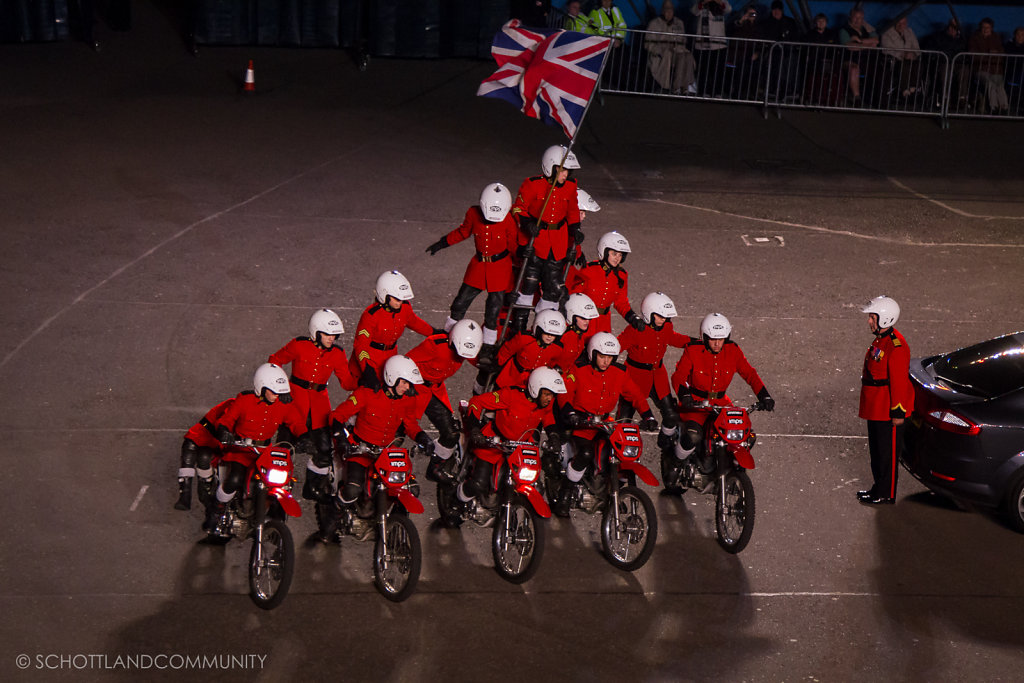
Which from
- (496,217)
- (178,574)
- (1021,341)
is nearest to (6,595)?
(178,574)

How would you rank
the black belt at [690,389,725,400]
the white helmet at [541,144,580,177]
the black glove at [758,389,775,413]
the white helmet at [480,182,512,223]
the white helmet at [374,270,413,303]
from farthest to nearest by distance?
the white helmet at [541,144,580,177] → the white helmet at [480,182,512,223] → the white helmet at [374,270,413,303] → the black belt at [690,389,725,400] → the black glove at [758,389,775,413]

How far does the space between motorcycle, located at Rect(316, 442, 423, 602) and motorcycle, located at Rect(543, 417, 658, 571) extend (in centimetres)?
141

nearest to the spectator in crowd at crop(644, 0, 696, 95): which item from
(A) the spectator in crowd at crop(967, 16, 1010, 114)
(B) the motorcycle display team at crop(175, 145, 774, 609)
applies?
(A) the spectator in crowd at crop(967, 16, 1010, 114)

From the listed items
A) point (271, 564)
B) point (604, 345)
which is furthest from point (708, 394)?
point (271, 564)

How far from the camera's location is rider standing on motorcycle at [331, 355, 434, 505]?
28.7 feet

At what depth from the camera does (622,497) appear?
357 inches

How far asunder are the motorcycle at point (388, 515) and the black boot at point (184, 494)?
1177mm

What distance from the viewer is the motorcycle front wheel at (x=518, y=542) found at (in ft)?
28.5

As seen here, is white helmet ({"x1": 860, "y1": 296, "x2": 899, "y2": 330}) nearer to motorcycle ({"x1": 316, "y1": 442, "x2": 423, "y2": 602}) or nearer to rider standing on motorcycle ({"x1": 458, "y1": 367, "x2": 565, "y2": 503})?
rider standing on motorcycle ({"x1": 458, "y1": 367, "x2": 565, "y2": 503})

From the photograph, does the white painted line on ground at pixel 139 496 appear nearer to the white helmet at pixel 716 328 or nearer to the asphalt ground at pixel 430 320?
the asphalt ground at pixel 430 320

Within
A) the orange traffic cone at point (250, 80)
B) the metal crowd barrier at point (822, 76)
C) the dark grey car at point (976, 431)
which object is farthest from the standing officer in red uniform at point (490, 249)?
the orange traffic cone at point (250, 80)

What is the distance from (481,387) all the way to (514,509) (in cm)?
228

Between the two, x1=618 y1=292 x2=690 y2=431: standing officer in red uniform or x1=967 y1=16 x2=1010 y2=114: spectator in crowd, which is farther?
x1=967 y1=16 x2=1010 y2=114: spectator in crowd

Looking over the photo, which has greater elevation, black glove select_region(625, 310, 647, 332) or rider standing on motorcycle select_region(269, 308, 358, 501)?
black glove select_region(625, 310, 647, 332)
